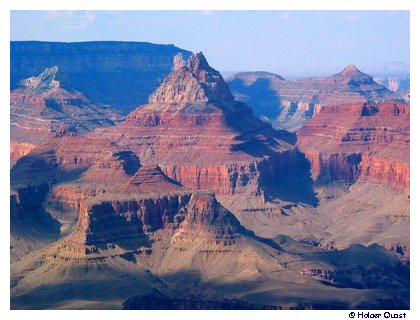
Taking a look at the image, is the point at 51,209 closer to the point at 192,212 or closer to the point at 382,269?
the point at 192,212

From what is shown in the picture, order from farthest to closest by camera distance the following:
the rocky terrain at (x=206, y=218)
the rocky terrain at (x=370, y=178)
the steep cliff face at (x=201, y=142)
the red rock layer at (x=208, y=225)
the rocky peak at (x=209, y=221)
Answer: the steep cliff face at (x=201, y=142)
the rocky terrain at (x=370, y=178)
the rocky peak at (x=209, y=221)
the red rock layer at (x=208, y=225)
the rocky terrain at (x=206, y=218)

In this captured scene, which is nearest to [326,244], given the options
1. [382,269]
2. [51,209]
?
[382,269]

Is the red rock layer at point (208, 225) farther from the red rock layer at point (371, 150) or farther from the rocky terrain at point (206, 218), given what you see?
the red rock layer at point (371, 150)

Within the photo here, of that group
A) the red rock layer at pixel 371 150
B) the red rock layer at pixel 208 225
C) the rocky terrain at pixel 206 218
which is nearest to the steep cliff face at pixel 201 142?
the rocky terrain at pixel 206 218

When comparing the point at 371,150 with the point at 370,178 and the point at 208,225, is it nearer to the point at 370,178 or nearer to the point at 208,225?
the point at 370,178

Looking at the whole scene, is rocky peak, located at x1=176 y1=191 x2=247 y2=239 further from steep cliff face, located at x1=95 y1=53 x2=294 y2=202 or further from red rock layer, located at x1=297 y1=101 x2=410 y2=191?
red rock layer, located at x1=297 y1=101 x2=410 y2=191

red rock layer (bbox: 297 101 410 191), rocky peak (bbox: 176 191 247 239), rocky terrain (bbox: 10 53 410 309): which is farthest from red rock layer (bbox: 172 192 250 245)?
red rock layer (bbox: 297 101 410 191)
